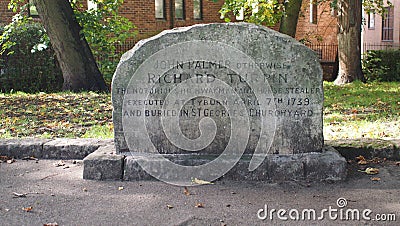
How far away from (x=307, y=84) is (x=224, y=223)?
1882 millimetres

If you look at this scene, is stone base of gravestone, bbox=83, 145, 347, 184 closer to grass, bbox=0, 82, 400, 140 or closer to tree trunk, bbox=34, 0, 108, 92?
grass, bbox=0, 82, 400, 140

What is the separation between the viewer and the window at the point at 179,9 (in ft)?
73.9

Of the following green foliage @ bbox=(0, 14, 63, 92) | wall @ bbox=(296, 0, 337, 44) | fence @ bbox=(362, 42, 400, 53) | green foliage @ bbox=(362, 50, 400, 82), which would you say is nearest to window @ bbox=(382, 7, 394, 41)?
fence @ bbox=(362, 42, 400, 53)

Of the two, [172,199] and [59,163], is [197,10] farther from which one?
[172,199]

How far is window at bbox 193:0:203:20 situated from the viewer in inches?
904

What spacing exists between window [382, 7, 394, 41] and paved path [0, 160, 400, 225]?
61.9ft

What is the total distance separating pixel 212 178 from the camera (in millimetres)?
5023

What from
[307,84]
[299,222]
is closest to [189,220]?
[299,222]

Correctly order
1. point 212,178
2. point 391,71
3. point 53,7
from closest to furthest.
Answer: point 212,178
point 53,7
point 391,71

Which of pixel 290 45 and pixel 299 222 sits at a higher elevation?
pixel 290 45

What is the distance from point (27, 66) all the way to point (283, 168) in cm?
1105

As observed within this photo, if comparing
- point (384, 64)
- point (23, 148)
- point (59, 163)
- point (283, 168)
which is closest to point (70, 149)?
point (59, 163)

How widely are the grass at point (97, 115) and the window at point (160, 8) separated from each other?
34.4ft

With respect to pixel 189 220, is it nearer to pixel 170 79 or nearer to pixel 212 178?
pixel 212 178
